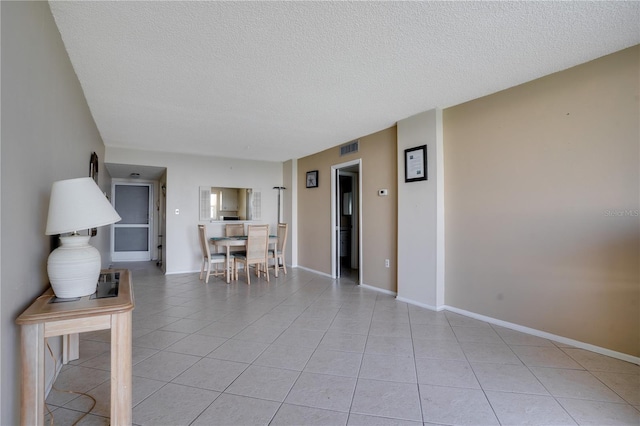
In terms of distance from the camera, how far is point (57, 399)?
5.83 feet

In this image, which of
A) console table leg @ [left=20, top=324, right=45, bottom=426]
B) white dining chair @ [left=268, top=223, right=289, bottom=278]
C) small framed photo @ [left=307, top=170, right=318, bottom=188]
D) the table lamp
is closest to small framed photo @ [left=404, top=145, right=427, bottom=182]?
small framed photo @ [left=307, top=170, right=318, bottom=188]

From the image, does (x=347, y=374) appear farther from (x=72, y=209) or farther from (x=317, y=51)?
(x=317, y=51)

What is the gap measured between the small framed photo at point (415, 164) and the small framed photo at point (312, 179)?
7.42 ft

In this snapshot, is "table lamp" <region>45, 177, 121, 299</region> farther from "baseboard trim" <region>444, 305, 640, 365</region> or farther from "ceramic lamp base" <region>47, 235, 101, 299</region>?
"baseboard trim" <region>444, 305, 640, 365</region>

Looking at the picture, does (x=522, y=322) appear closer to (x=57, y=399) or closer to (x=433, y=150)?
(x=433, y=150)

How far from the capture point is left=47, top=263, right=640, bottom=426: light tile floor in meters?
1.64

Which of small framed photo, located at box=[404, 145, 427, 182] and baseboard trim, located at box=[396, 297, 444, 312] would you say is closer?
baseboard trim, located at box=[396, 297, 444, 312]

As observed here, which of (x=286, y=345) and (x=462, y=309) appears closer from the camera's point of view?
(x=286, y=345)

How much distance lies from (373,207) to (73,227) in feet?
11.9

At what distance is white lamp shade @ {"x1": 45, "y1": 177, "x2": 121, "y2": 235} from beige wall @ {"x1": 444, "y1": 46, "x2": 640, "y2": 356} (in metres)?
3.25

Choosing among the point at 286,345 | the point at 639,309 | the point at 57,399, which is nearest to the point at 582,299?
the point at 639,309

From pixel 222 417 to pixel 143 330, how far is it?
1.74 m

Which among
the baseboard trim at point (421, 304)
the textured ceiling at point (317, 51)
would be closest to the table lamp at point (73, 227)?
the textured ceiling at point (317, 51)

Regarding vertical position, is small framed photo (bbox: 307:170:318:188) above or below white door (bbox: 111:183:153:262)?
above
